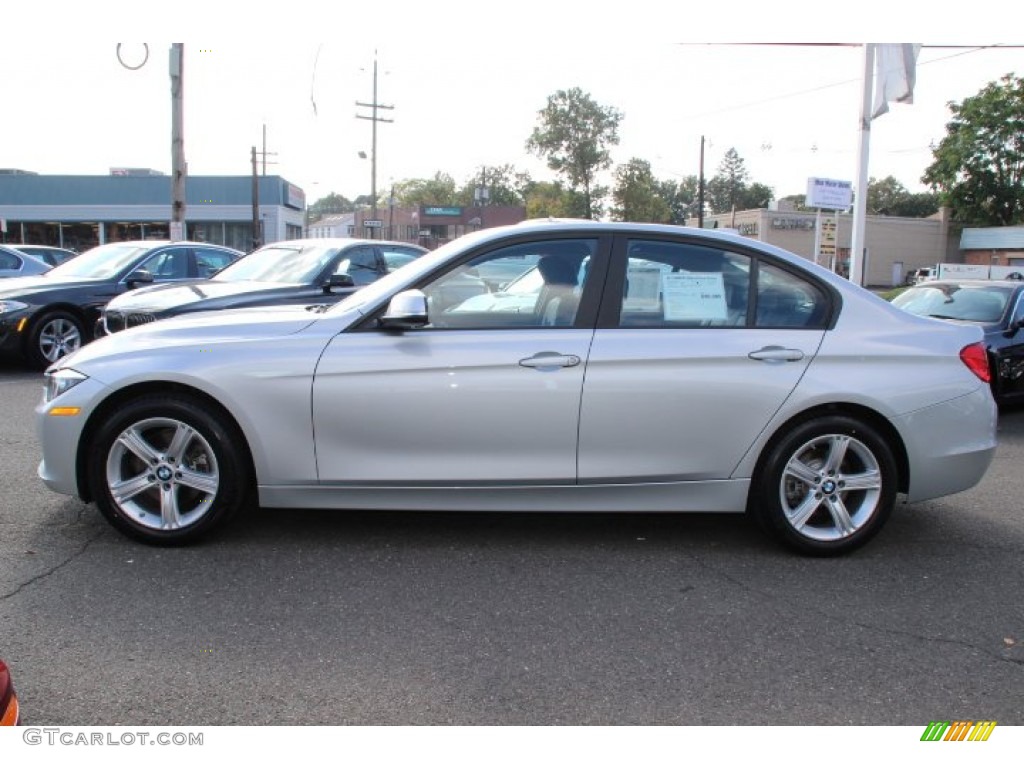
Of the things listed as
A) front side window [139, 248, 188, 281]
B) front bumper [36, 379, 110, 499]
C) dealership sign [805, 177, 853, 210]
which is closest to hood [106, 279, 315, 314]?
front side window [139, 248, 188, 281]

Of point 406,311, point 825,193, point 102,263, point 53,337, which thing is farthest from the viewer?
point 825,193

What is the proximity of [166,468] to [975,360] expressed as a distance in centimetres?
400

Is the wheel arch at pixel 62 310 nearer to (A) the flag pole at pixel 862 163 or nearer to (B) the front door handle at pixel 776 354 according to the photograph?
(B) the front door handle at pixel 776 354

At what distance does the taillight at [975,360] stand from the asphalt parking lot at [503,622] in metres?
0.94

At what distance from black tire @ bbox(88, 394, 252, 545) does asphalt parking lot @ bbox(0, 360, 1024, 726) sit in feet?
0.54

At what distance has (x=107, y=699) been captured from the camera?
2.73 meters

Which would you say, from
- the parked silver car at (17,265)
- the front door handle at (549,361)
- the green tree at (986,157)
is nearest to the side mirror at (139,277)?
the parked silver car at (17,265)

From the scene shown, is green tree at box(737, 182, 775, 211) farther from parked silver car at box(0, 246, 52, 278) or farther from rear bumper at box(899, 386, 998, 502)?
rear bumper at box(899, 386, 998, 502)

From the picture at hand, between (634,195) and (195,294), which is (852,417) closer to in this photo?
(195,294)

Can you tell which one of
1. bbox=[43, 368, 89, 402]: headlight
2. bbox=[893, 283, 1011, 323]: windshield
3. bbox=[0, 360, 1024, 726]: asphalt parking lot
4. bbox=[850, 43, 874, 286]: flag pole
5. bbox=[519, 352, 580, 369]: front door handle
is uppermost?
bbox=[850, 43, 874, 286]: flag pole

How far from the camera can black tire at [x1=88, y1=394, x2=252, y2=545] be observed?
3.94 meters

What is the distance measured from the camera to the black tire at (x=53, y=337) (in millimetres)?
9523

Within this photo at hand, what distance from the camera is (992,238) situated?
57406mm

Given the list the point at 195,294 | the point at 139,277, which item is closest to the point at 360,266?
the point at 195,294
